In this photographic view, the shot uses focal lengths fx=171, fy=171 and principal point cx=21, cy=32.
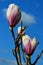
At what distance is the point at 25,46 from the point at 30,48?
5 cm

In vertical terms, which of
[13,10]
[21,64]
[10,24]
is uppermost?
[13,10]

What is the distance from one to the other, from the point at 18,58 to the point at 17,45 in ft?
0.39

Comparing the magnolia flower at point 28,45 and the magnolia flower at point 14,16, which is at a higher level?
the magnolia flower at point 14,16

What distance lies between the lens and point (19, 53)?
1.57m

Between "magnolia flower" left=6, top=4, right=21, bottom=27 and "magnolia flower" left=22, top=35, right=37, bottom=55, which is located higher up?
"magnolia flower" left=6, top=4, right=21, bottom=27

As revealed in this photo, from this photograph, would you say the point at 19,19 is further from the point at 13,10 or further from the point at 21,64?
the point at 21,64

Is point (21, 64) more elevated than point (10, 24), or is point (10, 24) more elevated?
point (10, 24)

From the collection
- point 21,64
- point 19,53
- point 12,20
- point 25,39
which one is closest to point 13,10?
point 12,20

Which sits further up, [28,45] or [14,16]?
[14,16]

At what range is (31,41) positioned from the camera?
169 cm

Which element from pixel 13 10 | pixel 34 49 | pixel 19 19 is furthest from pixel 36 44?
pixel 13 10

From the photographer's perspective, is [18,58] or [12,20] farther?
[12,20]

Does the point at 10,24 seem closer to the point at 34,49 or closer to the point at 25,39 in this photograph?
the point at 25,39

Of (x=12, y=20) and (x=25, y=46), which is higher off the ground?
(x=12, y=20)
